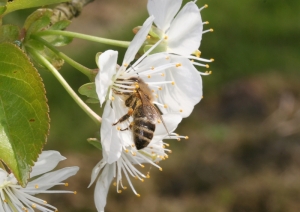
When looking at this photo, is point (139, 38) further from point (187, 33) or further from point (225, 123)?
point (225, 123)

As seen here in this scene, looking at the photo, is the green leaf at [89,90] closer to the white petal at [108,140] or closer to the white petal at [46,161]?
the white petal at [108,140]

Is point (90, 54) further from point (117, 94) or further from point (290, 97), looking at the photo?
point (117, 94)

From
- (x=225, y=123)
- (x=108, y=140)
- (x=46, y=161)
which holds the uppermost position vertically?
(x=108, y=140)

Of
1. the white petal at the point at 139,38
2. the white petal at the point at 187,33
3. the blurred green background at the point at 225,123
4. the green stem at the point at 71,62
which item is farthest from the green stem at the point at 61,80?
the blurred green background at the point at 225,123

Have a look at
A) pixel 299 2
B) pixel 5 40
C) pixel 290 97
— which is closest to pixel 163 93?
pixel 5 40

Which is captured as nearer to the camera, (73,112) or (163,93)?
(163,93)

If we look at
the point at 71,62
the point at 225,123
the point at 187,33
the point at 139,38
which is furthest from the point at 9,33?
the point at 225,123
